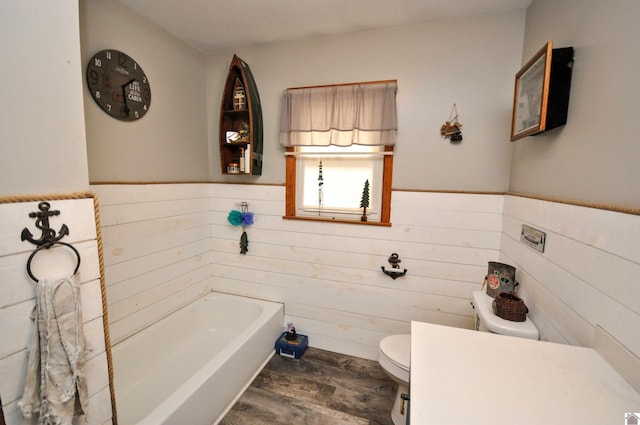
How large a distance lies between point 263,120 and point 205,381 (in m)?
1.94

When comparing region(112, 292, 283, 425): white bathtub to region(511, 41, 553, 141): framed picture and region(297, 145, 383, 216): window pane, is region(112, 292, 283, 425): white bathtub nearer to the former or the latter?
region(297, 145, 383, 216): window pane

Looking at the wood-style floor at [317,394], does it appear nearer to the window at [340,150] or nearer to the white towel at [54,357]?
the white towel at [54,357]

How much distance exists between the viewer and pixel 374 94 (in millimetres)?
2018

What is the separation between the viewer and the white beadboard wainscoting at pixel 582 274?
2.59 feet

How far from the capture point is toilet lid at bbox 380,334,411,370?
159 centimetres

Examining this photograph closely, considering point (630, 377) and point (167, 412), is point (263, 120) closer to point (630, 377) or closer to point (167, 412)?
point (167, 412)

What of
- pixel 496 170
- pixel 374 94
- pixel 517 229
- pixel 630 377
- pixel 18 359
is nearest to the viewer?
pixel 630 377

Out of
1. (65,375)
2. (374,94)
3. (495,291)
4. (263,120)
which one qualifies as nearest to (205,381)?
(65,375)

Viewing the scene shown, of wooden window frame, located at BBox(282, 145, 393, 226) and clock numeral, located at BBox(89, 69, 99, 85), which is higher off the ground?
clock numeral, located at BBox(89, 69, 99, 85)

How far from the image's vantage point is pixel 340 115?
2105 millimetres

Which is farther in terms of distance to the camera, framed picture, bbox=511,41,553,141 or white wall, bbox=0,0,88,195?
framed picture, bbox=511,41,553,141

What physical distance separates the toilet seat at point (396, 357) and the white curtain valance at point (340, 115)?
137 centimetres

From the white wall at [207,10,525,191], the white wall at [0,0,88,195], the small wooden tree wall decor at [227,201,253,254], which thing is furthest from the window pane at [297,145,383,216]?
the white wall at [0,0,88,195]

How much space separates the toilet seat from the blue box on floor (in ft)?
2.73
